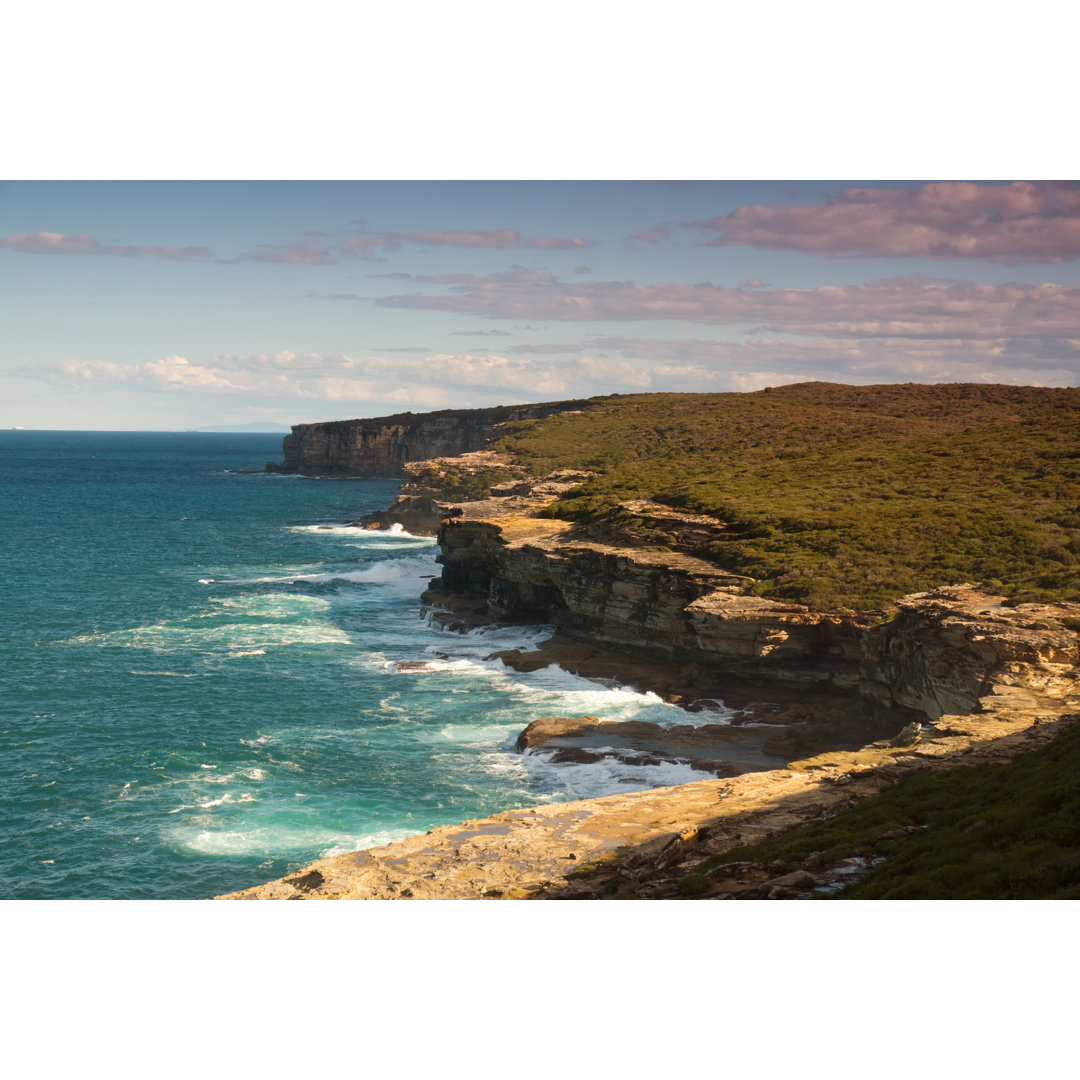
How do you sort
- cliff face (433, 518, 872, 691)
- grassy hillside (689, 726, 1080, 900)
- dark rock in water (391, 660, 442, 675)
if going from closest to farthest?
grassy hillside (689, 726, 1080, 900) → cliff face (433, 518, 872, 691) → dark rock in water (391, 660, 442, 675)

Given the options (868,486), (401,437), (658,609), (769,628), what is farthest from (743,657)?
Result: (401,437)

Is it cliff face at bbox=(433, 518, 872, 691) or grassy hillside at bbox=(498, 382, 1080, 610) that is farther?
grassy hillside at bbox=(498, 382, 1080, 610)

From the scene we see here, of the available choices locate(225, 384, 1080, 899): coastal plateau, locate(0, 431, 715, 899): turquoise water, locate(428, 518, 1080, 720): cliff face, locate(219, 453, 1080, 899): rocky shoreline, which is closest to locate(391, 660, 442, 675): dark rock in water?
locate(0, 431, 715, 899): turquoise water

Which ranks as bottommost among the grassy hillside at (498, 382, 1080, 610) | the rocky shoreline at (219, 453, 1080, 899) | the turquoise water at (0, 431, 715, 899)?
the turquoise water at (0, 431, 715, 899)

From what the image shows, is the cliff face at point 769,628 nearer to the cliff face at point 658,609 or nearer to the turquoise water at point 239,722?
the cliff face at point 658,609

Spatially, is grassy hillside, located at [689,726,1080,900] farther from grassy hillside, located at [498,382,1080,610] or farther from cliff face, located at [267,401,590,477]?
cliff face, located at [267,401,590,477]

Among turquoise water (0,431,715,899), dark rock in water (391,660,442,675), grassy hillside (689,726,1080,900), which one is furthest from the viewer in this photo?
dark rock in water (391,660,442,675)

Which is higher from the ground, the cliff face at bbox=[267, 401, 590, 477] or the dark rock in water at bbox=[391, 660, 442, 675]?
the cliff face at bbox=[267, 401, 590, 477]

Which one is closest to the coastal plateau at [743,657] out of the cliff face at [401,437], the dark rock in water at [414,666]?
the dark rock in water at [414,666]
